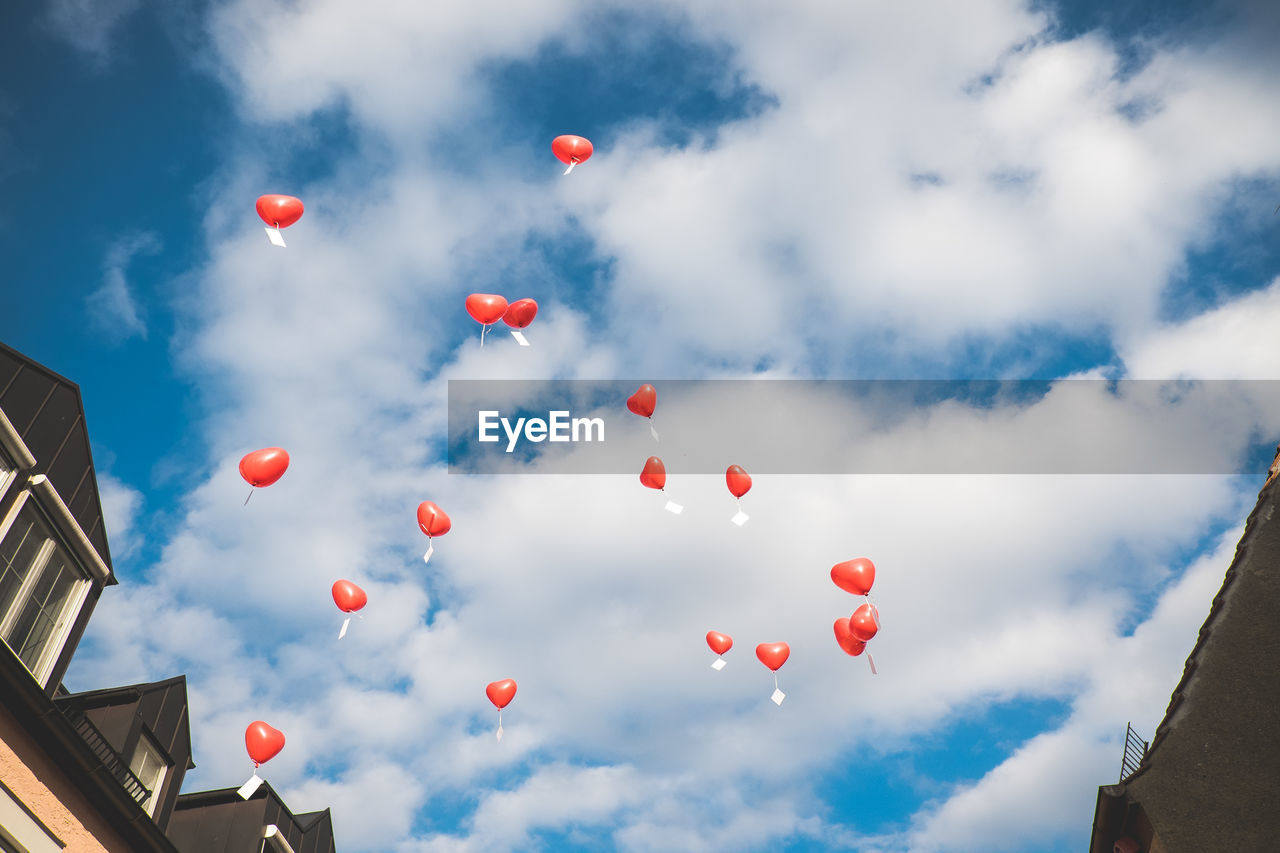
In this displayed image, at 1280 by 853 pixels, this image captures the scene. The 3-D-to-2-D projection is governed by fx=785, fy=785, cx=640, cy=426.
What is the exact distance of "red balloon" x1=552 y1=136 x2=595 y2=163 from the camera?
48.2ft

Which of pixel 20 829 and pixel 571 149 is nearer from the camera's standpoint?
pixel 20 829

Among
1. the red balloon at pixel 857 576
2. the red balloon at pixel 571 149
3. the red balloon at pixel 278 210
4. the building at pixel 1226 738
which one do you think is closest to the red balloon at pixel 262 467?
the red balloon at pixel 278 210

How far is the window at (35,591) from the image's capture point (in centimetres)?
932

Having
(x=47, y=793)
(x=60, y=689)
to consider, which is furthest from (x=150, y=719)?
(x=47, y=793)

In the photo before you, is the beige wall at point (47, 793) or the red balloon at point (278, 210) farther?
the red balloon at point (278, 210)

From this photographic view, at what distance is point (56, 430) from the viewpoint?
10.4 m

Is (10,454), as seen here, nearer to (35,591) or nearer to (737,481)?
(35,591)

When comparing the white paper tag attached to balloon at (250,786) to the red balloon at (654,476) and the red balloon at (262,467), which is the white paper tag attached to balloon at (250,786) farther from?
the red balloon at (654,476)

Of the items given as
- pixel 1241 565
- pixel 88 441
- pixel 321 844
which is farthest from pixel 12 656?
pixel 1241 565

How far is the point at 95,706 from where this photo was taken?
10797 mm

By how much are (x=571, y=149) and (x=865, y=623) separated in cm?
1024

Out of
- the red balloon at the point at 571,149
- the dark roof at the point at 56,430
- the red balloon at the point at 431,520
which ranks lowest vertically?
the dark roof at the point at 56,430

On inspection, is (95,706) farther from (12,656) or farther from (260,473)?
(260,473)

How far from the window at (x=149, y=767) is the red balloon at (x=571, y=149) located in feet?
38.1
